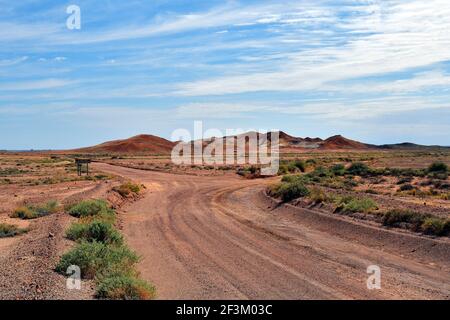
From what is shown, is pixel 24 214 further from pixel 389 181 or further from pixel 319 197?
pixel 389 181

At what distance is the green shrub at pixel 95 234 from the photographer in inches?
661

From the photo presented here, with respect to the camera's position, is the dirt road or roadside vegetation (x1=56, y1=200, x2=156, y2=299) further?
the dirt road

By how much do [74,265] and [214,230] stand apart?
337 inches

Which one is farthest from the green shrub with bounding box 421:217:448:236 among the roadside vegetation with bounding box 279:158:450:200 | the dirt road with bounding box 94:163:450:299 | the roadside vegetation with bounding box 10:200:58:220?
the roadside vegetation with bounding box 10:200:58:220

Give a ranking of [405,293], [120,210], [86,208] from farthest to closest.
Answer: [120,210] < [86,208] < [405,293]

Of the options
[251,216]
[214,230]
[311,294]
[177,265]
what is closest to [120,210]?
[251,216]

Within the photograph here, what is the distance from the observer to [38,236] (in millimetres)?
17672

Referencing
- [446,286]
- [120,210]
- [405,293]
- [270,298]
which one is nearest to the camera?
[270,298]

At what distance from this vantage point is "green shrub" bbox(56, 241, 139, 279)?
12547 millimetres

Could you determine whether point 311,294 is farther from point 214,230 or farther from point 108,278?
point 214,230

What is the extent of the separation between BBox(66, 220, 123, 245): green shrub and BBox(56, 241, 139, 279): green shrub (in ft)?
9.26

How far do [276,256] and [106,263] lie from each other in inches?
208

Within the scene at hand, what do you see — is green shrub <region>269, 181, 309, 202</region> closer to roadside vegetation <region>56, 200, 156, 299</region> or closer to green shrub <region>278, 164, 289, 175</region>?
roadside vegetation <region>56, 200, 156, 299</region>

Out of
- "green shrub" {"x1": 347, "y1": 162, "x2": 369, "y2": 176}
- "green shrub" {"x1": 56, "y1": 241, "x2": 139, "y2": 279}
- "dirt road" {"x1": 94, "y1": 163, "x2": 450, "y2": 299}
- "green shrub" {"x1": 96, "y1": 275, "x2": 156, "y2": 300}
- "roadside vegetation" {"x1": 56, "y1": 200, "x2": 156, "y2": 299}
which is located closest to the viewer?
"green shrub" {"x1": 96, "y1": 275, "x2": 156, "y2": 300}
